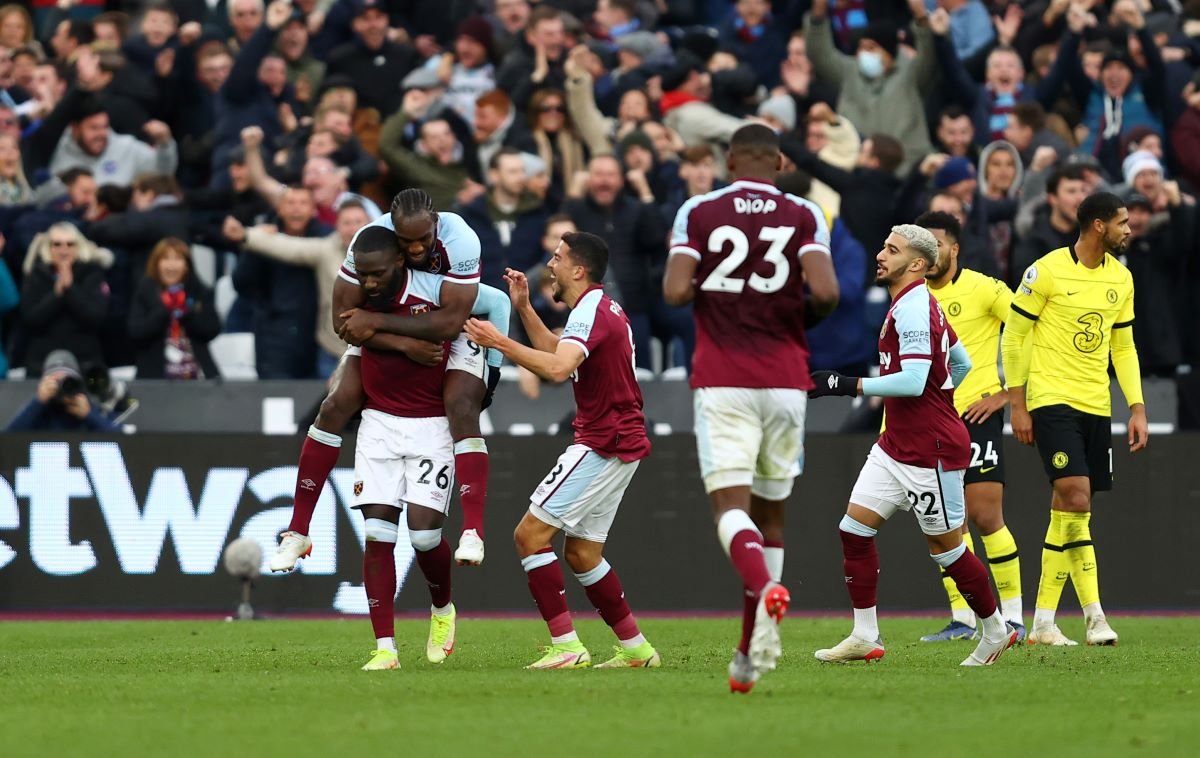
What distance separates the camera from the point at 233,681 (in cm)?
984

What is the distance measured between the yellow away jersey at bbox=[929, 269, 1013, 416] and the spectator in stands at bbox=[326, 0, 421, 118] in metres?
9.15

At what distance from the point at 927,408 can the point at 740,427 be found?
1.96 m

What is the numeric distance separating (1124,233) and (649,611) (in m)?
5.57

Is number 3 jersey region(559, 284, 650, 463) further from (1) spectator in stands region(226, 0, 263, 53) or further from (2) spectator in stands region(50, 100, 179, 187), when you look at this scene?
(1) spectator in stands region(226, 0, 263, 53)

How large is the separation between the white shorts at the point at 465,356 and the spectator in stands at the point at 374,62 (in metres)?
10.2

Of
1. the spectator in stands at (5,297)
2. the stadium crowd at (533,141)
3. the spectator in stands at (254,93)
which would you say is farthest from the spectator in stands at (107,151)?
the spectator in stands at (5,297)

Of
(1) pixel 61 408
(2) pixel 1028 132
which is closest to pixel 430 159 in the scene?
(1) pixel 61 408

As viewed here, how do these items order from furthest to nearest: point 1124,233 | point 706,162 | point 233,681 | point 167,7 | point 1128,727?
point 167,7, point 706,162, point 1124,233, point 233,681, point 1128,727

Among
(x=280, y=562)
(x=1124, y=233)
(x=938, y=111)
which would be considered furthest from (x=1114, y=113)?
(x=280, y=562)

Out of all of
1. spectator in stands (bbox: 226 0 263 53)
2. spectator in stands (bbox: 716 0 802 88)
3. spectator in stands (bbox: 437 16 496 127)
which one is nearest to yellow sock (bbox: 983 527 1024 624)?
spectator in stands (bbox: 437 16 496 127)

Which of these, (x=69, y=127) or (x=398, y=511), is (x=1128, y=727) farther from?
(x=69, y=127)

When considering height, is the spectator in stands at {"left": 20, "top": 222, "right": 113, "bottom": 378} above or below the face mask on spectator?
below

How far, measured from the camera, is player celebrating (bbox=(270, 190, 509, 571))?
403 inches

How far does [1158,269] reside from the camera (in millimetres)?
17094
